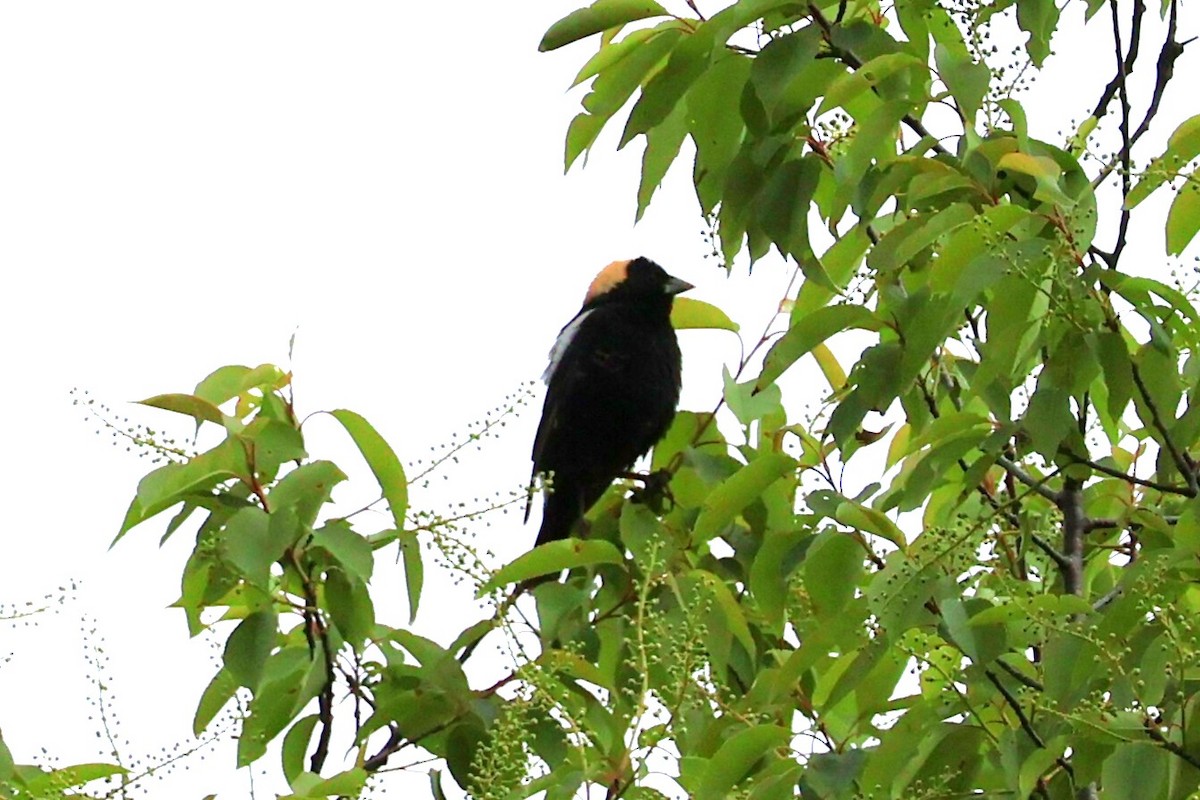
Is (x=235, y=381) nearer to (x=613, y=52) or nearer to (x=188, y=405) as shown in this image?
(x=188, y=405)

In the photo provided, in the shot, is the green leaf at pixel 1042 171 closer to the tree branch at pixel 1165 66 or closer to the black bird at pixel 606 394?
the tree branch at pixel 1165 66

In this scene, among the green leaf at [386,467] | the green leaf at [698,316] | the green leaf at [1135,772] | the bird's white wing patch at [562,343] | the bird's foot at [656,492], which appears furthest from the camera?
the bird's white wing patch at [562,343]

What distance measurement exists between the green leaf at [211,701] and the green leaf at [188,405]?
1.13ft

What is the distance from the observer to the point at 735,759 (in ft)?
6.40

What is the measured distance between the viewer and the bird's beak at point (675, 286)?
5.00m

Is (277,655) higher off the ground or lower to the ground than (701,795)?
higher

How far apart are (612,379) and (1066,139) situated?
255 centimetres

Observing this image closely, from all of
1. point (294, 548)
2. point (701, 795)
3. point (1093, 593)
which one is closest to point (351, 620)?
point (294, 548)

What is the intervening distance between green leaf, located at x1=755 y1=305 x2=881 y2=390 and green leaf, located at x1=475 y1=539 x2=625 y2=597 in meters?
0.37

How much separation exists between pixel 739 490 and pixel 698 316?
2.38ft

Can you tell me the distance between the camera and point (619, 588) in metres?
2.59

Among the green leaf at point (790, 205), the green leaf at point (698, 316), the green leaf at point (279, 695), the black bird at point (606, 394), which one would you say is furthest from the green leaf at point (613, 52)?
the black bird at point (606, 394)

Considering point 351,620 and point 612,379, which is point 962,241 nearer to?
point 351,620

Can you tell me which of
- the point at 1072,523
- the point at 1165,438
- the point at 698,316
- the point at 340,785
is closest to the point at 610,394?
the point at 698,316
